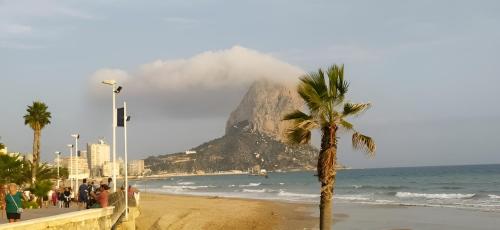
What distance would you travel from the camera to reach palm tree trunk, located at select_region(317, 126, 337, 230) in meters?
11.1

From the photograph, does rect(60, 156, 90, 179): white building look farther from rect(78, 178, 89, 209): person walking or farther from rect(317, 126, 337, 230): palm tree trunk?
rect(317, 126, 337, 230): palm tree trunk

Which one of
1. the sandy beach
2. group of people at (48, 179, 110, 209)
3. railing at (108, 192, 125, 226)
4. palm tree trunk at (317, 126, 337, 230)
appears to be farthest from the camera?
the sandy beach

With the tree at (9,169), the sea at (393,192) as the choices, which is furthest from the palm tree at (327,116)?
the tree at (9,169)

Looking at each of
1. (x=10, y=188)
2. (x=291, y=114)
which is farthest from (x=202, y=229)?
(x=291, y=114)

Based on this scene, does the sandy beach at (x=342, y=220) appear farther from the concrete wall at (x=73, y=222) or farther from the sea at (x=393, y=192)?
the concrete wall at (x=73, y=222)

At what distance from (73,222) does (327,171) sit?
7335 millimetres

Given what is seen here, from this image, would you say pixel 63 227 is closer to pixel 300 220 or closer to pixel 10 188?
pixel 10 188

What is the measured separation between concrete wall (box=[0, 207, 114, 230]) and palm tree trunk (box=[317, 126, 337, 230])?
22.1 feet

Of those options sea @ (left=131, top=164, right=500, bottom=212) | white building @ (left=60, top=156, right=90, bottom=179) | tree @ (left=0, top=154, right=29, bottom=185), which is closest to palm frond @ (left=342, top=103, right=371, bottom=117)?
sea @ (left=131, top=164, right=500, bottom=212)

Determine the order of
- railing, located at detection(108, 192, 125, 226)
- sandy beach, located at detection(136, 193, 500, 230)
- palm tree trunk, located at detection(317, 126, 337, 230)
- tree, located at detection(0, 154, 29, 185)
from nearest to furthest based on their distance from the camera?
1. palm tree trunk, located at detection(317, 126, 337, 230)
2. railing, located at detection(108, 192, 125, 226)
3. sandy beach, located at detection(136, 193, 500, 230)
4. tree, located at detection(0, 154, 29, 185)

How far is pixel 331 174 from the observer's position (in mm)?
11305

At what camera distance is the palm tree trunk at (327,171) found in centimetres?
1109

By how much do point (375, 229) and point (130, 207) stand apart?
39.7 feet

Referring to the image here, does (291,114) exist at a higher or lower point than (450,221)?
higher
